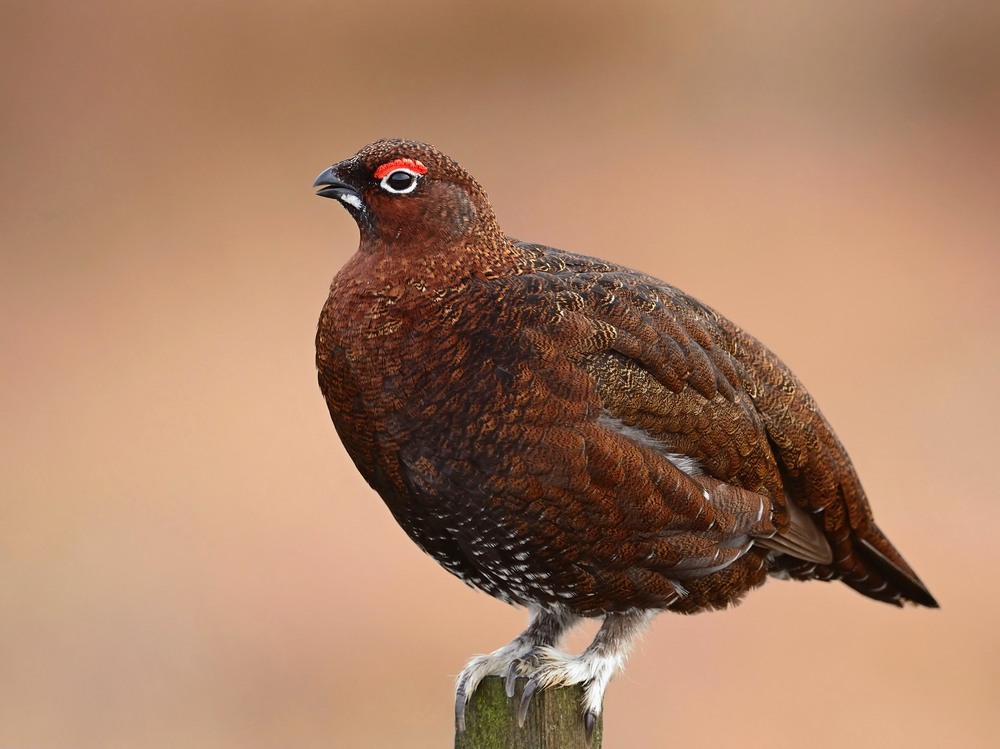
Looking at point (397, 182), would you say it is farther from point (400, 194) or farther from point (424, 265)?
point (424, 265)

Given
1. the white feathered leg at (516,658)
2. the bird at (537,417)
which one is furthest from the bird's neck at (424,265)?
the white feathered leg at (516,658)

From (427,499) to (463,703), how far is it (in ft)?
2.27

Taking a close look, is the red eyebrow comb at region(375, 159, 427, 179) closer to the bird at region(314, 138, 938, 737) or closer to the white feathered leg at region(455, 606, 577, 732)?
the bird at region(314, 138, 938, 737)

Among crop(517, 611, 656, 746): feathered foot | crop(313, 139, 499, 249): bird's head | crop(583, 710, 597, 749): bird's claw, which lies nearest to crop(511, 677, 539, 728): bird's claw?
crop(517, 611, 656, 746): feathered foot

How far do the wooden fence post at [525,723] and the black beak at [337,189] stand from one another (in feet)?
4.61

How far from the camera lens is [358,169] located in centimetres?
360

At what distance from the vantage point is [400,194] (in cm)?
358

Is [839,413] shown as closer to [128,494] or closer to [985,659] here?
[985,659]

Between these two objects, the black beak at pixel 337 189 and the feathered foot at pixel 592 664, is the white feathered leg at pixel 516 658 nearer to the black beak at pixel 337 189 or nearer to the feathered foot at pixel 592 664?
the feathered foot at pixel 592 664

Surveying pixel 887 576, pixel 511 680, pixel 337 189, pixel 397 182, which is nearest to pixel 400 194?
pixel 397 182

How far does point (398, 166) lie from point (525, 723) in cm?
155

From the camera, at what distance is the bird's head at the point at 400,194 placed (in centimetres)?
359

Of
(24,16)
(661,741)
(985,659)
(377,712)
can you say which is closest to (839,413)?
(985,659)

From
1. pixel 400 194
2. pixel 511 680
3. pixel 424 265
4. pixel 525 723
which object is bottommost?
pixel 525 723
